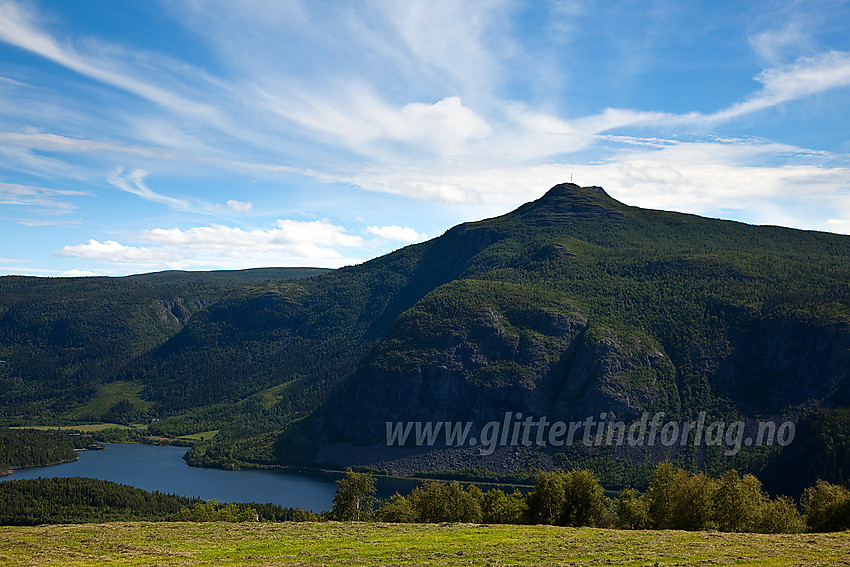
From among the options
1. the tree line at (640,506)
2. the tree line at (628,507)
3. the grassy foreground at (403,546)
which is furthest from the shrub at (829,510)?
the grassy foreground at (403,546)

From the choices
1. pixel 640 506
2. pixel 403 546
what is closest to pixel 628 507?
pixel 640 506

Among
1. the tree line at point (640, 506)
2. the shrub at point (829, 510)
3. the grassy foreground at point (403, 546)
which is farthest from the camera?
the tree line at point (640, 506)

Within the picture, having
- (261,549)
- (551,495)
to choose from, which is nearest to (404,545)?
(261,549)

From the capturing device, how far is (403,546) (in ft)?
235

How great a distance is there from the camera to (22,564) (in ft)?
194

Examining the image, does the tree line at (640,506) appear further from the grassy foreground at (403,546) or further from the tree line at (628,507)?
the grassy foreground at (403,546)

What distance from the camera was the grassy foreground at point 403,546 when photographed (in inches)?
2443

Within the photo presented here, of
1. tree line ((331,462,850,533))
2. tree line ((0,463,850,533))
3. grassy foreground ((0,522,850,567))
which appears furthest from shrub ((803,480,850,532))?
grassy foreground ((0,522,850,567))

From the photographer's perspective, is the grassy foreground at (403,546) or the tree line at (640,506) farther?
the tree line at (640,506)

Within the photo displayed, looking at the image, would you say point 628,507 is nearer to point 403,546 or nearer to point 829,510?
point 829,510

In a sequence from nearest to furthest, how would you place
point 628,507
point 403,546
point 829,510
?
point 403,546 → point 829,510 → point 628,507

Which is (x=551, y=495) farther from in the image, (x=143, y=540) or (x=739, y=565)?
(x=143, y=540)

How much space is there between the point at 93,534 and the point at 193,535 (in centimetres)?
1394

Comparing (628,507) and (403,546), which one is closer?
(403,546)
